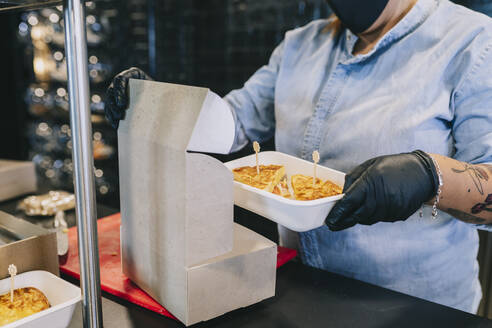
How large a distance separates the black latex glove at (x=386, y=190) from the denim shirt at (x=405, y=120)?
0.78 ft

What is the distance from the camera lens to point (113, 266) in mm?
1260

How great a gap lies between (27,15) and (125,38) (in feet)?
3.23

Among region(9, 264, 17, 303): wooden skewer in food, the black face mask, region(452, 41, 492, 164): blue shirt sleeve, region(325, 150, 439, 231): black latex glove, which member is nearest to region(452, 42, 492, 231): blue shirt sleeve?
region(452, 41, 492, 164): blue shirt sleeve

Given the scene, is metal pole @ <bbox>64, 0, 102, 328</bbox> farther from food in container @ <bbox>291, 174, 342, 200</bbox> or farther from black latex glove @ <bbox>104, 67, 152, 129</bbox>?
food in container @ <bbox>291, 174, 342, 200</bbox>

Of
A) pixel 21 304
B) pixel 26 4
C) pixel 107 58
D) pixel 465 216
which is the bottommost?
pixel 21 304

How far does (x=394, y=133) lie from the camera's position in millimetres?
1313

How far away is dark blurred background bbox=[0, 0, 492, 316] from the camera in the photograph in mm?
3623

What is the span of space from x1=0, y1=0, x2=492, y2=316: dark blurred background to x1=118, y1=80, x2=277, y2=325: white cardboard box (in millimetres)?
2289

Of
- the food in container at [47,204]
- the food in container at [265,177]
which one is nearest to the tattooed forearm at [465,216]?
the food in container at [265,177]

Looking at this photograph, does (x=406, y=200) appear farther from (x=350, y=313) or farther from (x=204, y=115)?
(x=204, y=115)

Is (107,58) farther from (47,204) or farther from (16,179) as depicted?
(47,204)

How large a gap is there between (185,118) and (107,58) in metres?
3.28

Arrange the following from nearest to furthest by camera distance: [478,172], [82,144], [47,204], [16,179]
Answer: [82,144] → [478,172] → [47,204] → [16,179]

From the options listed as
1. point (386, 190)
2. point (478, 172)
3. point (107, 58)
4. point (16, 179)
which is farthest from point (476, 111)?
point (107, 58)
